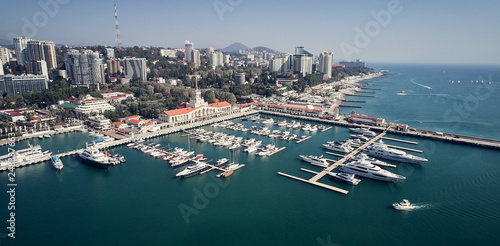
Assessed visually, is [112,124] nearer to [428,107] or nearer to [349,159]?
[349,159]

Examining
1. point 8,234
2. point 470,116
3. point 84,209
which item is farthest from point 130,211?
point 470,116

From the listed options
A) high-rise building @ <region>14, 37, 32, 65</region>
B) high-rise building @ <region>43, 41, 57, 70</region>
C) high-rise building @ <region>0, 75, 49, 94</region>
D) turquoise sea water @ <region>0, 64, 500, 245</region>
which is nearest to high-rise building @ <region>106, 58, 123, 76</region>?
high-rise building @ <region>43, 41, 57, 70</region>

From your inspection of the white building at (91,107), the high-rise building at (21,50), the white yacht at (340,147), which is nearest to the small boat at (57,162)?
the white building at (91,107)

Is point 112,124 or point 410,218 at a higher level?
point 112,124

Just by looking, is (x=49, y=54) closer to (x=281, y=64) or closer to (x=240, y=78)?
(x=240, y=78)

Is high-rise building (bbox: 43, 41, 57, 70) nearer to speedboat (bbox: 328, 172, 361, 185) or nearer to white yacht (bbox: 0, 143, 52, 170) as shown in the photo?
white yacht (bbox: 0, 143, 52, 170)

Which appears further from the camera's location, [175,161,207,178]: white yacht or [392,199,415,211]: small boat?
[175,161,207,178]: white yacht

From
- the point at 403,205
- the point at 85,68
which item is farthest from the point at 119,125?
the point at 85,68
